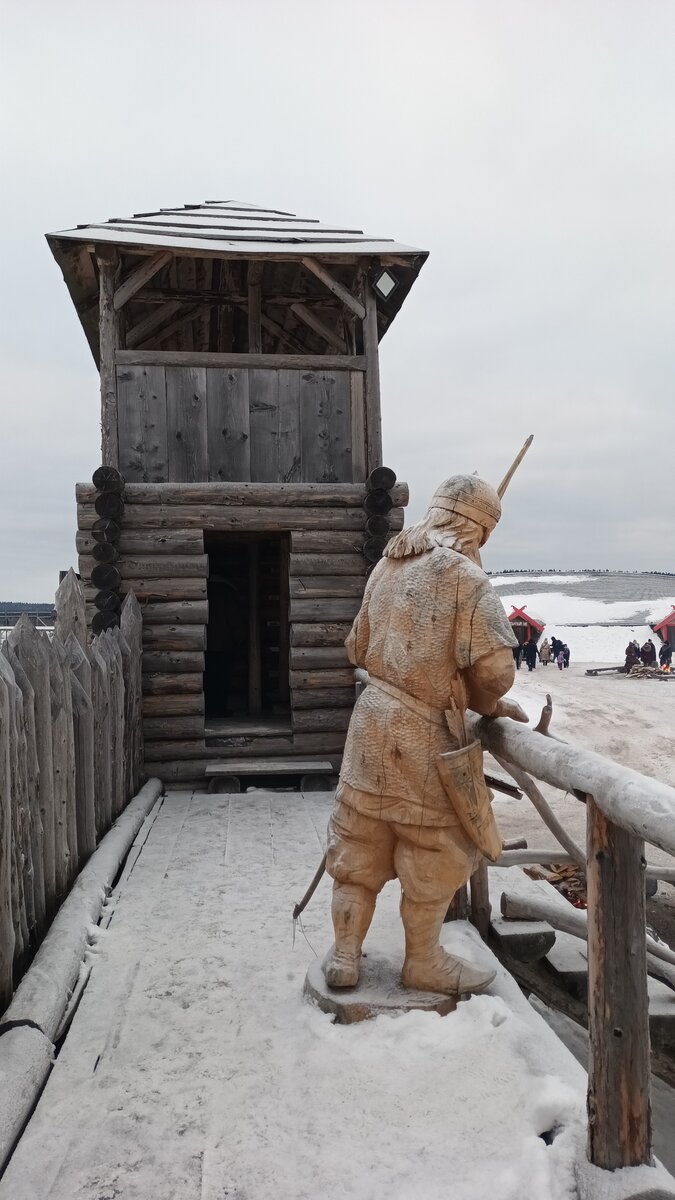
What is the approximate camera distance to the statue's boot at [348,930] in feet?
10.9

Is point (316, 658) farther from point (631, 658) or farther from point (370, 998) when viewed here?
point (631, 658)

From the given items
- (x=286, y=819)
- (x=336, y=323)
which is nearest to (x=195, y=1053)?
(x=286, y=819)

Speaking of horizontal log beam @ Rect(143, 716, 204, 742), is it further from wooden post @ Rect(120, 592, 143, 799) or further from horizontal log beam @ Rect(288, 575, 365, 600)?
horizontal log beam @ Rect(288, 575, 365, 600)

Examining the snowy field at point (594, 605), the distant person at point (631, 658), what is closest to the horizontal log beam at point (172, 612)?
the snowy field at point (594, 605)

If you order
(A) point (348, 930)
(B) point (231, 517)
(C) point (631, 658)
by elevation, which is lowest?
(C) point (631, 658)

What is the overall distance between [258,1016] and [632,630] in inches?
1261

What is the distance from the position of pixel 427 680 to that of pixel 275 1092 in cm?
155

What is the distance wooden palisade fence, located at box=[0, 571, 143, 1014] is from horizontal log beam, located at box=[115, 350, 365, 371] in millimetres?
2633

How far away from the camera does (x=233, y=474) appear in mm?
8492

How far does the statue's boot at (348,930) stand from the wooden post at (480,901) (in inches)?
52.1

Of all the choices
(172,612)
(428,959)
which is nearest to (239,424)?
(172,612)

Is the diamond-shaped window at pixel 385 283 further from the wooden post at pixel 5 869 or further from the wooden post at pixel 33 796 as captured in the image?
the wooden post at pixel 5 869

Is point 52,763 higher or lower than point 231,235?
lower

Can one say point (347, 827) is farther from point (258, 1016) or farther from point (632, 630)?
point (632, 630)
